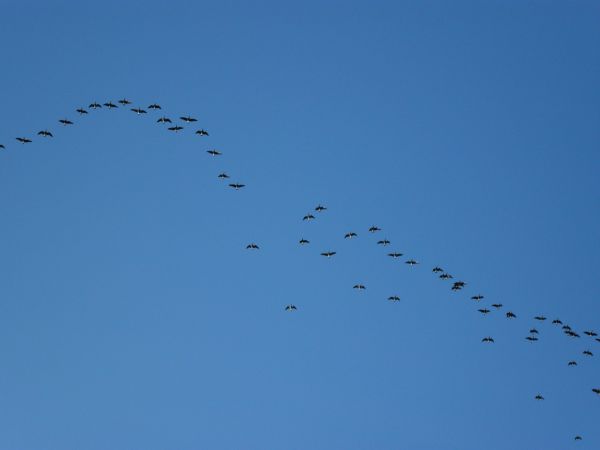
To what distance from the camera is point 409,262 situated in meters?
128

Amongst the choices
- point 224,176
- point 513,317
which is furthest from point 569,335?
point 224,176

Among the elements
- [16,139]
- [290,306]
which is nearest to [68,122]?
[16,139]

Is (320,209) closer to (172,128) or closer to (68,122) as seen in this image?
(172,128)

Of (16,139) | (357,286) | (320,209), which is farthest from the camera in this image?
(357,286)

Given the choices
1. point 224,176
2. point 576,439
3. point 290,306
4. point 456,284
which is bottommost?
point 576,439

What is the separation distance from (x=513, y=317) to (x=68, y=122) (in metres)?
A: 56.8

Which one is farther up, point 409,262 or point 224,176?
point 224,176

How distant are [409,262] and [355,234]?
401 inches

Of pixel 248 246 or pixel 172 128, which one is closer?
pixel 172 128

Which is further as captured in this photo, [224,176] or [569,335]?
[569,335]

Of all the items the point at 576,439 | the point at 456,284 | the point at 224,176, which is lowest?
the point at 576,439

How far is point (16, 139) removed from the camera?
109 metres

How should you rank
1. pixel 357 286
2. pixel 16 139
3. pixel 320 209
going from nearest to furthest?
pixel 16 139
pixel 320 209
pixel 357 286

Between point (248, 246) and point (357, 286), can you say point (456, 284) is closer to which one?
point (357, 286)
